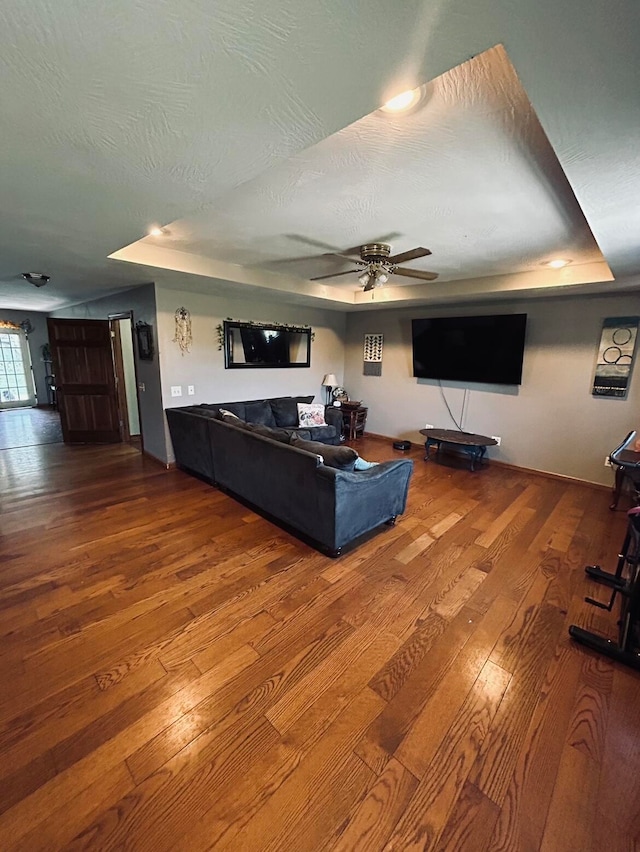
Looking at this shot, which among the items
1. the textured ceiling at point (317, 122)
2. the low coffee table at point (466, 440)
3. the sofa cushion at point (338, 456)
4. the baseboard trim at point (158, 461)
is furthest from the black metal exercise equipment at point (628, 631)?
the baseboard trim at point (158, 461)

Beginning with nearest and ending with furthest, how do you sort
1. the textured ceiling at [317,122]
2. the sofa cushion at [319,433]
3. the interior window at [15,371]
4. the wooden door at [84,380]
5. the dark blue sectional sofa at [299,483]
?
the textured ceiling at [317,122] < the dark blue sectional sofa at [299,483] < the sofa cushion at [319,433] < the wooden door at [84,380] < the interior window at [15,371]

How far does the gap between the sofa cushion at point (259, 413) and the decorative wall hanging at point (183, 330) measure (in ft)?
3.80

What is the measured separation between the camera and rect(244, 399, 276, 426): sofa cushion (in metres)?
5.06

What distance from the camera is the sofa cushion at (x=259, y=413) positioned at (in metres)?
5.06

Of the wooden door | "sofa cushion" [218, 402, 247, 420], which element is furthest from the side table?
the wooden door

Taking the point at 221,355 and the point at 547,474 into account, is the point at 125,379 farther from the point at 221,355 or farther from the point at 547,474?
the point at 547,474

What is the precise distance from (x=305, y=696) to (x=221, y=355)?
4268 millimetres

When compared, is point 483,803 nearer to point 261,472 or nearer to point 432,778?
point 432,778

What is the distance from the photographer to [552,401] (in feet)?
14.9

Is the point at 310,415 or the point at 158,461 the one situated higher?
the point at 310,415

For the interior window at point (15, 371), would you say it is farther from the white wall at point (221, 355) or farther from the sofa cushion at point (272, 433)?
the sofa cushion at point (272, 433)

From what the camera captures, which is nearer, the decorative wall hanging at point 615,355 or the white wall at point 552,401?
the decorative wall hanging at point 615,355

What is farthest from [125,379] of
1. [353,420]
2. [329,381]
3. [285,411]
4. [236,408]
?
[353,420]

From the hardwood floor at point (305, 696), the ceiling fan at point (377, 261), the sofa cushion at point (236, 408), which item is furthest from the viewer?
the sofa cushion at point (236, 408)
